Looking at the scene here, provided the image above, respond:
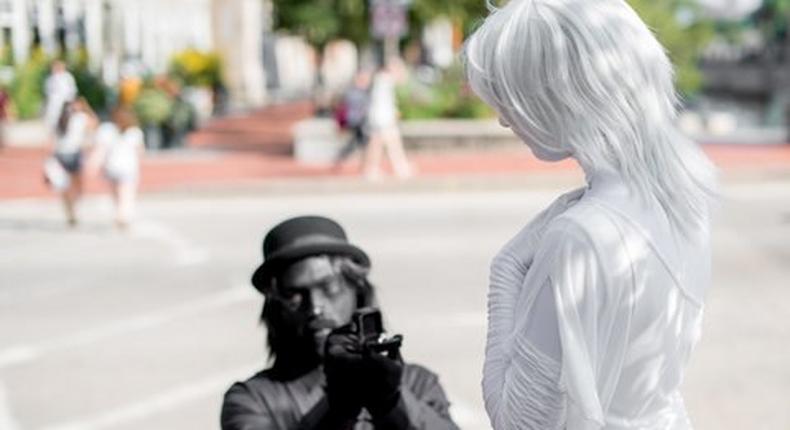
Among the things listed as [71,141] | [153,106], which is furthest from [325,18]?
[71,141]

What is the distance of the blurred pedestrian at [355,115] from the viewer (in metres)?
17.5

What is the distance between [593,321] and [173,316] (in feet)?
24.2

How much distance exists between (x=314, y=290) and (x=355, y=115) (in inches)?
593

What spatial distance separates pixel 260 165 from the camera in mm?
19141

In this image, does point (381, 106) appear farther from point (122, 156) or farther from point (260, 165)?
point (122, 156)

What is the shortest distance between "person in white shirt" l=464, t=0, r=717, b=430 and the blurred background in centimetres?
22

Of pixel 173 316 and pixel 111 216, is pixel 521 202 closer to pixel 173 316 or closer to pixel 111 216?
pixel 111 216

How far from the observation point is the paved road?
6.45m

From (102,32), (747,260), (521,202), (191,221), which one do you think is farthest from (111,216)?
(102,32)

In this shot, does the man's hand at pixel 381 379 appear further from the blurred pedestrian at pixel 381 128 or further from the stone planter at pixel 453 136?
the stone planter at pixel 453 136

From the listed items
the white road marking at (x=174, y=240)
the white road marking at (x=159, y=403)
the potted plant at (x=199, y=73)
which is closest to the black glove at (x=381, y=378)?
the white road marking at (x=159, y=403)

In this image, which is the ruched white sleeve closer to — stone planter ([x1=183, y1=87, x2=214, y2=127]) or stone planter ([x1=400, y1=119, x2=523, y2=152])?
stone planter ([x1=400, y1=119, x2=523, y2=152])

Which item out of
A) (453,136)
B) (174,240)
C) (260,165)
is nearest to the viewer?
(174,240)

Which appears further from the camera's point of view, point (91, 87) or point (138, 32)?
point (138, 32)
